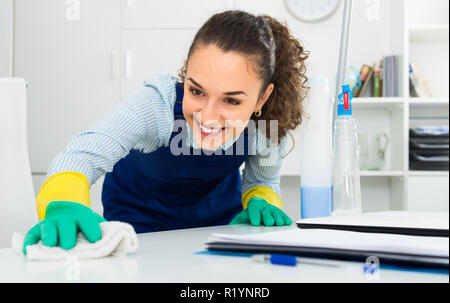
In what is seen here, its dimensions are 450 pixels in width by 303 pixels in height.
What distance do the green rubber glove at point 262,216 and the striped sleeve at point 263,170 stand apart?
196mm

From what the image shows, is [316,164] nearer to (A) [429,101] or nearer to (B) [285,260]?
(B) [285,260]

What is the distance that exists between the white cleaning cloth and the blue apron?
59 cm

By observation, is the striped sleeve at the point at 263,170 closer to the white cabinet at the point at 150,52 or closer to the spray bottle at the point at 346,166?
the spray bottle at the point at 346,166

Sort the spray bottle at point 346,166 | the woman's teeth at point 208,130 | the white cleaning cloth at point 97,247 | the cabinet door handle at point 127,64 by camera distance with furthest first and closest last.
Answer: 1. the cabinet door handle at point 127,64
2. the woman's teeth at point 208,130
3. the spray bottle at point 346,166
4. the white cleaning cloth at point 97,247

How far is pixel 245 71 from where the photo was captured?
3.60 ft

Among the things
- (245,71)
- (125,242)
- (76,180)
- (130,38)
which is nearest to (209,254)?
(125,242)

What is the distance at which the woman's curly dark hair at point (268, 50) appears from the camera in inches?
43.5

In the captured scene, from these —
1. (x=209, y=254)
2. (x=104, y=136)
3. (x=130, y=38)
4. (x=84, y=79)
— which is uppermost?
(x=130, y=38)

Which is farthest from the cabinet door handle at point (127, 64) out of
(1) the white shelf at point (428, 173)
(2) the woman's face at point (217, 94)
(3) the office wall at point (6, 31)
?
(2) the woman's face at point (217, 94)

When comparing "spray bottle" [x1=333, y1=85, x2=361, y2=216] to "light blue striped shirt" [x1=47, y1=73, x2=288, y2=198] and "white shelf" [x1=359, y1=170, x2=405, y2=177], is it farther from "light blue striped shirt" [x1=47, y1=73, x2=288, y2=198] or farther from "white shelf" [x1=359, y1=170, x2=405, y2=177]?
"white shelf" [x1=359, y1=170, x2=405, y2=177]

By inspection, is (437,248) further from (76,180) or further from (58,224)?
(76,180)

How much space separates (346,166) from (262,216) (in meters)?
0.20

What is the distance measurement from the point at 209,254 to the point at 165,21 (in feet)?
8.66

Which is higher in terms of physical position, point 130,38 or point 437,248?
point 130,38
